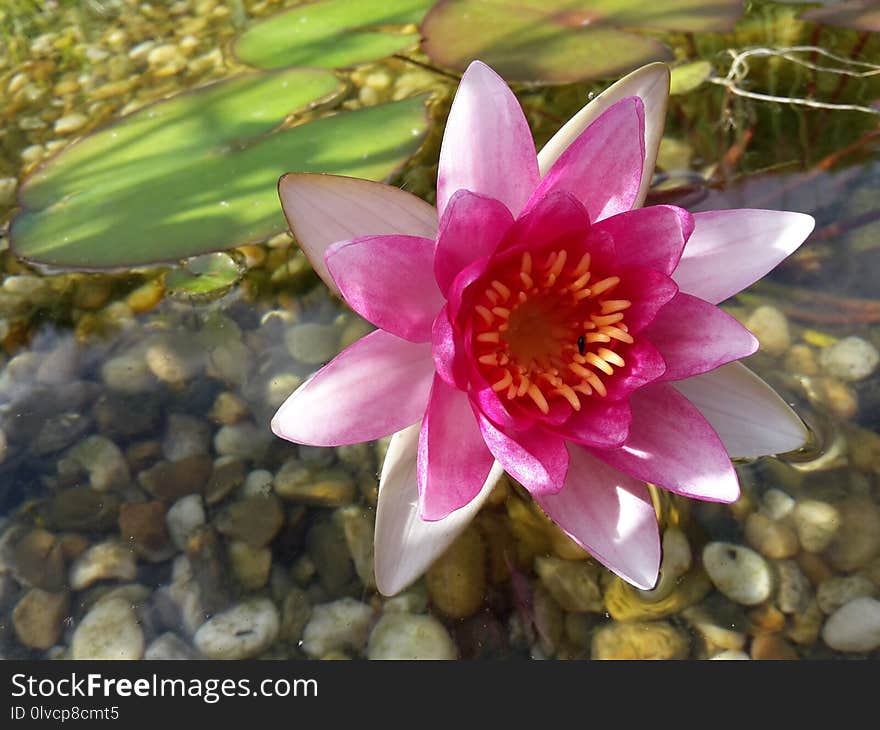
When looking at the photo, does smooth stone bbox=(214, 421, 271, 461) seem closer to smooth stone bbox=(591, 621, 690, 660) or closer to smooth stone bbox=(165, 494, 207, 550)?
smooth stone bbox=(165, 494, 207, 550)

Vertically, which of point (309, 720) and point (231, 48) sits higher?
point (231, 48)

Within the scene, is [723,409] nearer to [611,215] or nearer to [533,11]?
[611,215]

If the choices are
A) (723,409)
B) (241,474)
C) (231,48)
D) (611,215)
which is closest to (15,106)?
(231,48)

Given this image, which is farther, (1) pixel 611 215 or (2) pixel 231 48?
(2) pixel 231 48

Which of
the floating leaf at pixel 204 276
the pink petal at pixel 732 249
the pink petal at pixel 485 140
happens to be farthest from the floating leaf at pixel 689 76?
the floating leaf at pixel 204 276

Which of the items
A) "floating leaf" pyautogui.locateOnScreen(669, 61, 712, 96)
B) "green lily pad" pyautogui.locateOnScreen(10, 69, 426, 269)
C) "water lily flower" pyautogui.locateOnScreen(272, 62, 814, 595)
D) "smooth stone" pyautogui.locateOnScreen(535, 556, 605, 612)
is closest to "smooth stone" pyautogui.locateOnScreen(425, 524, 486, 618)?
"smooth stone" pyautogui.locateOnScreen(535, 556, 605, 612)

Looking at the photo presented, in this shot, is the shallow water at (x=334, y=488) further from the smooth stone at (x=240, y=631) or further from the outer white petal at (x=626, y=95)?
the outer white petal at (x=626, y=95)

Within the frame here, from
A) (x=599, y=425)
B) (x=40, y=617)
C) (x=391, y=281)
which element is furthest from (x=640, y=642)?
(x=40, y=617)
